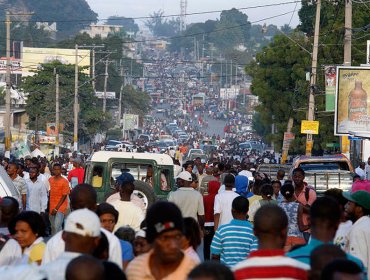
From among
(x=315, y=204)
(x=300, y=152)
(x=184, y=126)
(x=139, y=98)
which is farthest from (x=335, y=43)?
(x=184, y=126)

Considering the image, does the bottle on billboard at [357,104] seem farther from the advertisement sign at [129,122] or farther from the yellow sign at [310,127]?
the advertisement sign at [129,122]

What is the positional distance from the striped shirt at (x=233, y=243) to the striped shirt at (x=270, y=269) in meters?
4.68

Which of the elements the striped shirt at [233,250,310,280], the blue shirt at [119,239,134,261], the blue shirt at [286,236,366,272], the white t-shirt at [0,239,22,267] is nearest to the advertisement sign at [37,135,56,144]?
the blue shirt at [119,239,134,261]

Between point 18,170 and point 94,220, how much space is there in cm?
1465

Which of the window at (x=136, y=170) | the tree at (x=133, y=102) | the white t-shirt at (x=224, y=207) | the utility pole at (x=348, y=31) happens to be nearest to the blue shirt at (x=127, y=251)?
the white t-shirt at (x=224, y=207)

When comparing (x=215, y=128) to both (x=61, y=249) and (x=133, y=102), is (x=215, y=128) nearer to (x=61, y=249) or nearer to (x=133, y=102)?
(x=133, y=102)

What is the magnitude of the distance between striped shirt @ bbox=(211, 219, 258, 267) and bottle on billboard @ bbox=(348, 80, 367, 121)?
25.5m

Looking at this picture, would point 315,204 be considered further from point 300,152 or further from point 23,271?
point 300,152

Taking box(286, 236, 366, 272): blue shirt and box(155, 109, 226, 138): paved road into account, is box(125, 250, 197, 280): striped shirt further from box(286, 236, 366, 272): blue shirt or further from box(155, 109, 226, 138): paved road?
box(155, 109, 226, 138): paved road

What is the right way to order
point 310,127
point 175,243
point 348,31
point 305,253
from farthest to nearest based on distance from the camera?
point 310,127 < point 348,31 < point 305,253 < point 175,243

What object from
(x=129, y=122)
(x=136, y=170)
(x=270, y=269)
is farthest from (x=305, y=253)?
(x=129, y=122)

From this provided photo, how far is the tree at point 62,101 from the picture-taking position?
8806cm

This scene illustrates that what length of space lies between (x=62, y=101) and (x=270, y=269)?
84394 millimetres

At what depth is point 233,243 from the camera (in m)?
12.7
